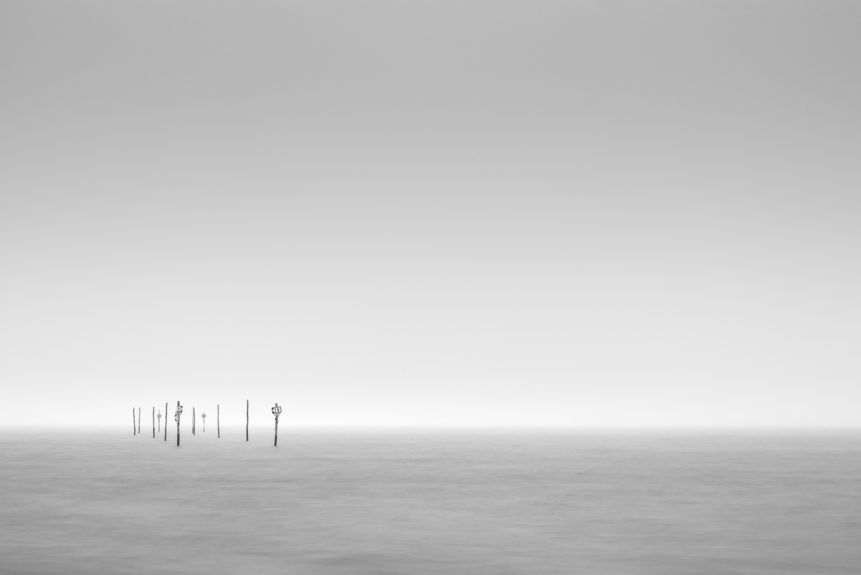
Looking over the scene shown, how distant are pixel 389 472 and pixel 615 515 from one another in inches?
1579

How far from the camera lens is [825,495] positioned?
65.9 meters

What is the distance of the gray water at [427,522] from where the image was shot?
1438 inches

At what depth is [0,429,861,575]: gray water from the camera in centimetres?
3653

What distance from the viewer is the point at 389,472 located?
3570 inches

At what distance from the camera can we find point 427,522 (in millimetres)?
49375

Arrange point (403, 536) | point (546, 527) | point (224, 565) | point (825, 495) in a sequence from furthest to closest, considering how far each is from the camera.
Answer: point (825, 495)
point (546, 527)
point (403, 536)
point (224, 565)

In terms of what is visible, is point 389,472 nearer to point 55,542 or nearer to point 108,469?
point 108,469

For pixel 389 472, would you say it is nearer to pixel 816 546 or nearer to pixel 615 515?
pixel 615 515

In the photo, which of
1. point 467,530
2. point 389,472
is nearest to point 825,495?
point 467,530

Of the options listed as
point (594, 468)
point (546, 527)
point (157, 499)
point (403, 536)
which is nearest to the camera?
point (403, 536)

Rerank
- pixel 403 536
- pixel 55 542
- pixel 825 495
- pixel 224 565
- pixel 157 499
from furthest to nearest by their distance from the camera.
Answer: pixel 825 495
pixel 157 499
pixel 403 536
pixel 55 542
pixel 224 565

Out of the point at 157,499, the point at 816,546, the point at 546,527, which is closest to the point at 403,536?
the point at 546,527

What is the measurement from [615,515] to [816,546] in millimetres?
13158

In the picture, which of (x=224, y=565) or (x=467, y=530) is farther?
(x=467, y=530)
